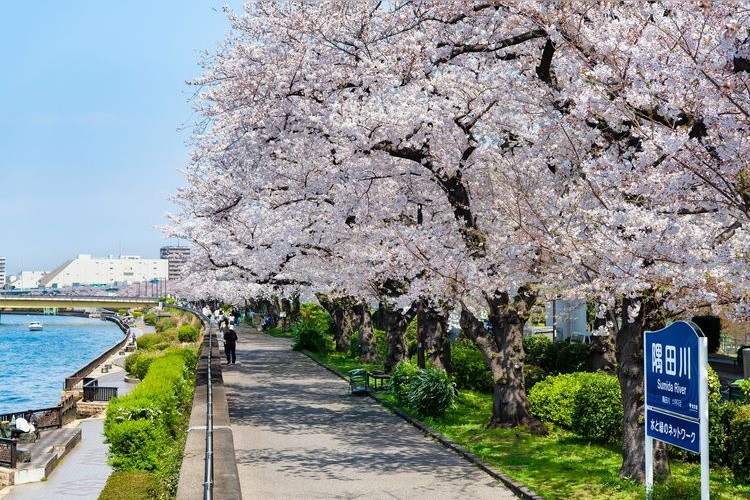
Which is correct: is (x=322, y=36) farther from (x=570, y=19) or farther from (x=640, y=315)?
(x=640, y=315)

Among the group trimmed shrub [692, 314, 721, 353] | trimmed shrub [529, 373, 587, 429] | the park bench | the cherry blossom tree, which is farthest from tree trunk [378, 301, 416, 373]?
trimmed shrub [692, 314, 721, 353]

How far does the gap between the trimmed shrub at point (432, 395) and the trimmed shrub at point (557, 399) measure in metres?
2.07

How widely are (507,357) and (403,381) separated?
191 inches

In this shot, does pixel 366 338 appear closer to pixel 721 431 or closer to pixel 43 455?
pixel 43 455

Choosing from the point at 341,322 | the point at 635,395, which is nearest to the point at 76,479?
the point at 341,322

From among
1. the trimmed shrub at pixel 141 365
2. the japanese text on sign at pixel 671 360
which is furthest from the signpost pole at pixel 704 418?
the trimmed shrub at pixel 141 365

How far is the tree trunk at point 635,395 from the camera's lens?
38.8 ft

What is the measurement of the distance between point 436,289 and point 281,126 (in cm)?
601

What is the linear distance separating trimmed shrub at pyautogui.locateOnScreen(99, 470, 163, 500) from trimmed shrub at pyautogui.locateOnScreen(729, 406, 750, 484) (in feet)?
29.3

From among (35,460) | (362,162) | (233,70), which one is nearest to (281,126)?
(233,70)

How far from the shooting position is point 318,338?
40.5m

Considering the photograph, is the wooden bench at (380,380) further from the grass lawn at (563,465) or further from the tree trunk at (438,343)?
the grass lawn at (563,465)

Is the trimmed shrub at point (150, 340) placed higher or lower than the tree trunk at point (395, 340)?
lower

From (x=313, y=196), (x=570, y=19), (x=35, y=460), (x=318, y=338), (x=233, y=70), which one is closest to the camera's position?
(x=570, y=19)
